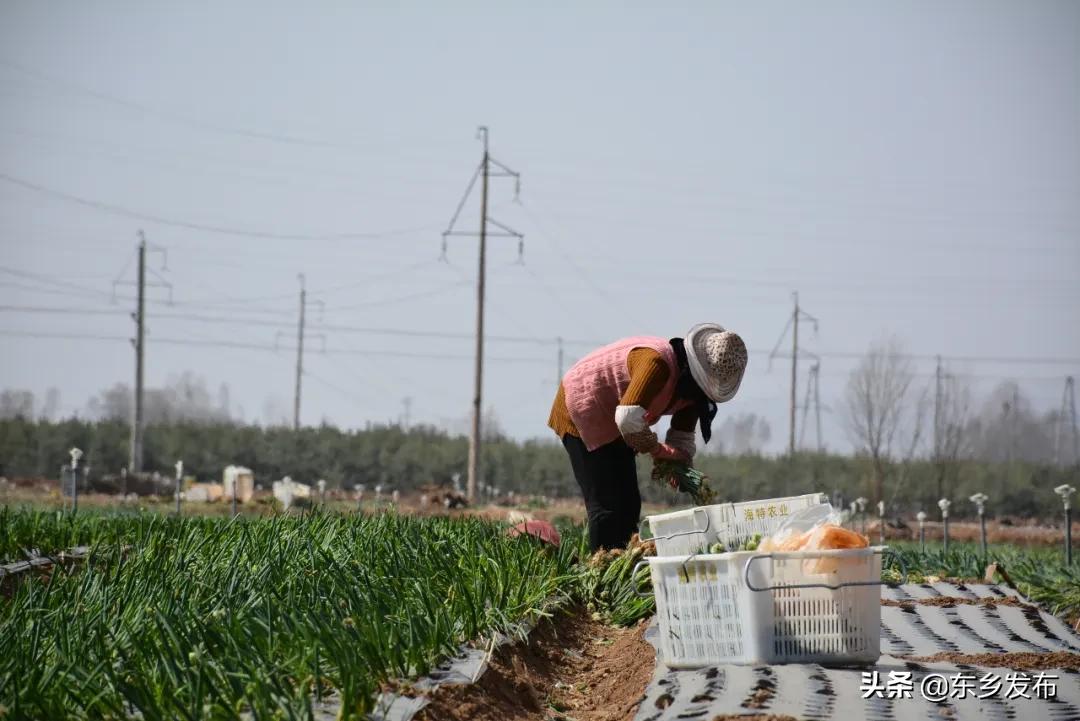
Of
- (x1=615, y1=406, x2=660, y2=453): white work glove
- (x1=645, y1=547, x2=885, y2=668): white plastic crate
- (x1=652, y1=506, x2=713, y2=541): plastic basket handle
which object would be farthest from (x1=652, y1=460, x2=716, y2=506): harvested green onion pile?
(x1=645, y1=547, x2=885, y2=668): white plastic crate

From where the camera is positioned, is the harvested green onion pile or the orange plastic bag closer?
the orange plastic bag

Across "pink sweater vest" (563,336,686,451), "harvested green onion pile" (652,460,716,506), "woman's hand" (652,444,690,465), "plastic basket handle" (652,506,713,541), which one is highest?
"pink sweater vest" (563,336,686,451)

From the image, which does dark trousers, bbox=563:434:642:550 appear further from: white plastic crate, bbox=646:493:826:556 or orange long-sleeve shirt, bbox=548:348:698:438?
white plastic crate, bbox=646:493:826:556

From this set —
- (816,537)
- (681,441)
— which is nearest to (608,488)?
(681,441)

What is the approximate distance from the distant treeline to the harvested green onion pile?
92.7ft

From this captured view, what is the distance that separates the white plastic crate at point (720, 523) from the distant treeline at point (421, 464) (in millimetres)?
28958

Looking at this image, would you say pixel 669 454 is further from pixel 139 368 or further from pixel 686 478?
pixel 139 368

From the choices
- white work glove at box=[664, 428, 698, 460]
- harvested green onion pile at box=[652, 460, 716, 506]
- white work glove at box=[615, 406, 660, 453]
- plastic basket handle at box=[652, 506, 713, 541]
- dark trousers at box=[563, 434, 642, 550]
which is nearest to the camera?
plastic basket handle at box=[652, 506, 713, 541]

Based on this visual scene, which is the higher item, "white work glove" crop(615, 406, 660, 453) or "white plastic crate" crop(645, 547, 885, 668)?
"white work glove" crop(615, 406, 660, 453)

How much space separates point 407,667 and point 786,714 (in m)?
1.21

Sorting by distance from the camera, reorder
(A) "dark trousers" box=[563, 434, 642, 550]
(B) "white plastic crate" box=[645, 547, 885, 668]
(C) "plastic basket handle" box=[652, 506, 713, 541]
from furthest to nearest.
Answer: (A) "dark trousers" box=[563, 434, 642, 550], (C) "plastic basket handle" box=[652, 506, 713, 541], (B) "white plastic crate" box=[645, 547, 885, 668]

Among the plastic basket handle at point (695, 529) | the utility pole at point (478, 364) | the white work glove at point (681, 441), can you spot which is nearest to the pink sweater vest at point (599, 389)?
the white work glove at point (681, 441)

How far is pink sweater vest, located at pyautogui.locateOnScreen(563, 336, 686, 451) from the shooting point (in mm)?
6621

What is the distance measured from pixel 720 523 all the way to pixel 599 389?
3.43ft
